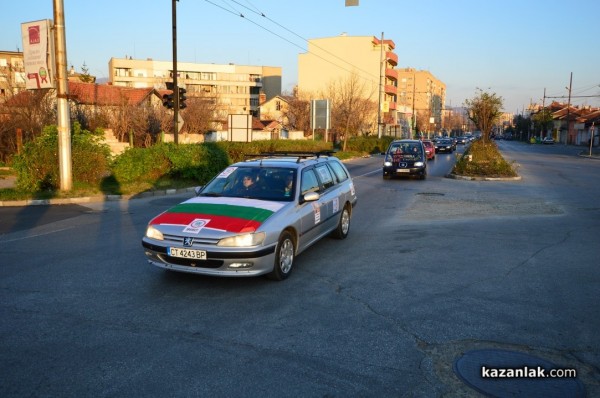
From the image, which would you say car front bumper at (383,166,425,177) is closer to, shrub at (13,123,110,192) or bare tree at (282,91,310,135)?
shrub at (13,123,110,192)

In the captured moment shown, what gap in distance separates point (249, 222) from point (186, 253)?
0.84 metres

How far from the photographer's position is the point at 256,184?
24.3 feet

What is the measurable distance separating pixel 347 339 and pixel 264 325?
0.87 meters

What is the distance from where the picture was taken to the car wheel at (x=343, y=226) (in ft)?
29.6

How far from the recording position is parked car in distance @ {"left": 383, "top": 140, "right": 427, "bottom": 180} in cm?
2178

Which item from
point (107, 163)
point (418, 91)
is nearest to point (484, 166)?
point (107, 163)

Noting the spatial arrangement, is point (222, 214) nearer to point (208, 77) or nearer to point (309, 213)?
point (309, 213)

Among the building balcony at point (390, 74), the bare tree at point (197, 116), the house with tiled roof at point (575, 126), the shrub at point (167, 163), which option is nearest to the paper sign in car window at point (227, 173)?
the shrub at point (167, 163)

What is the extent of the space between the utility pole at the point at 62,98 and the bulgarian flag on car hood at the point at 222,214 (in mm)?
10080

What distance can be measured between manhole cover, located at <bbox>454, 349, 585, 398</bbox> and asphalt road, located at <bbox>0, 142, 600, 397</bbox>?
4.1 inches

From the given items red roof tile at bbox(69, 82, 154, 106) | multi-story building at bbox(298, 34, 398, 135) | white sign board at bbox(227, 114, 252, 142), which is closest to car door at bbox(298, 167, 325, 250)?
white sign board at bbox(227, 114, 252, 142)

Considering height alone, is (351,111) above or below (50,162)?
above

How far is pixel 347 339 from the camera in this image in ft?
15.2

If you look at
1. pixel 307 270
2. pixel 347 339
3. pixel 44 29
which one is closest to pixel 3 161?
pixel 44 29
